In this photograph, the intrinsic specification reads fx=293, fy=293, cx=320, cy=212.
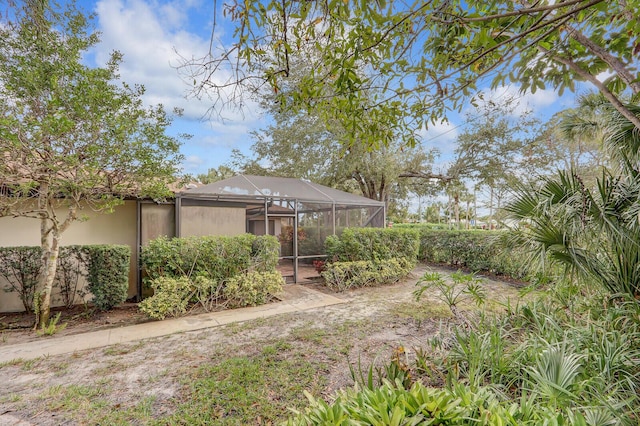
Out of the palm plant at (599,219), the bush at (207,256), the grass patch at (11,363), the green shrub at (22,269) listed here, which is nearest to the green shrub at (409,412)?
the palm plant at (599,219)

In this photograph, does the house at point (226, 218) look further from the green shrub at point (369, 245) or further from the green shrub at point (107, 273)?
the green shrub at point (369, 245)

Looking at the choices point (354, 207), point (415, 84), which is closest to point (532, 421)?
point (415, 84)

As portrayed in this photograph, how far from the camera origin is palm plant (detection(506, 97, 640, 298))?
290 cm

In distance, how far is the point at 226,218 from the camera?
7.99 m

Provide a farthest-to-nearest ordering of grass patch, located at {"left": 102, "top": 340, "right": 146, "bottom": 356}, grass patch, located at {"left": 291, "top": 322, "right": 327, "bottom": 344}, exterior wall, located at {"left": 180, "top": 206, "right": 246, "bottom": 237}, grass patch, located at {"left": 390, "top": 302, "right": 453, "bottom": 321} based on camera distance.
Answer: exterior wall, located at {"left": 180, "top": 206, "right": 246, "bottom": 237}, grass patch, located at {"left": 390, "top": 302, "right": 453, "bottom": 321}, grass patch, located at {"left": 291, "top": 322, "right": 327, "bottom": 344}, grass patch, located at {"left": 102, "top": 340, "right": 146, "bottom": 356}

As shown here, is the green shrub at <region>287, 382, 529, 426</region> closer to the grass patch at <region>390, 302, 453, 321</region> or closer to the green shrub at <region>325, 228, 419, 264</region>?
the grass patch at <region>390, 302, 453, 321</region>

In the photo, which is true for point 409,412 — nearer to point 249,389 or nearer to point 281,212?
point 249,389

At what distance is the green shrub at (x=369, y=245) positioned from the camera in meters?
8.27

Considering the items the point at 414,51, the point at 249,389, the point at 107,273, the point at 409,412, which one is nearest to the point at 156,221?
the point at 107,273

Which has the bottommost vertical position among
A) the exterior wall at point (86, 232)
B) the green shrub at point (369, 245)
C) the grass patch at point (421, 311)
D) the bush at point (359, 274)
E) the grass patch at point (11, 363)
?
the grass patch at point (421, 311)

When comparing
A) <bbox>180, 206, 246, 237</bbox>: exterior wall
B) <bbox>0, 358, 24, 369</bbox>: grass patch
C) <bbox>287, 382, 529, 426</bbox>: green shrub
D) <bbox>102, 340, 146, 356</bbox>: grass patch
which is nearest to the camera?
<bbox>287, 382, 529, 426</bbox>: green shrub

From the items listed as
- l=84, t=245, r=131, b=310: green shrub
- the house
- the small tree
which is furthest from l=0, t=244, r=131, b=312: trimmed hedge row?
the house

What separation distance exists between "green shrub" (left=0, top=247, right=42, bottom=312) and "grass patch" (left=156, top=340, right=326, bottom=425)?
448 centimetres

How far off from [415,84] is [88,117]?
472 centimetres
